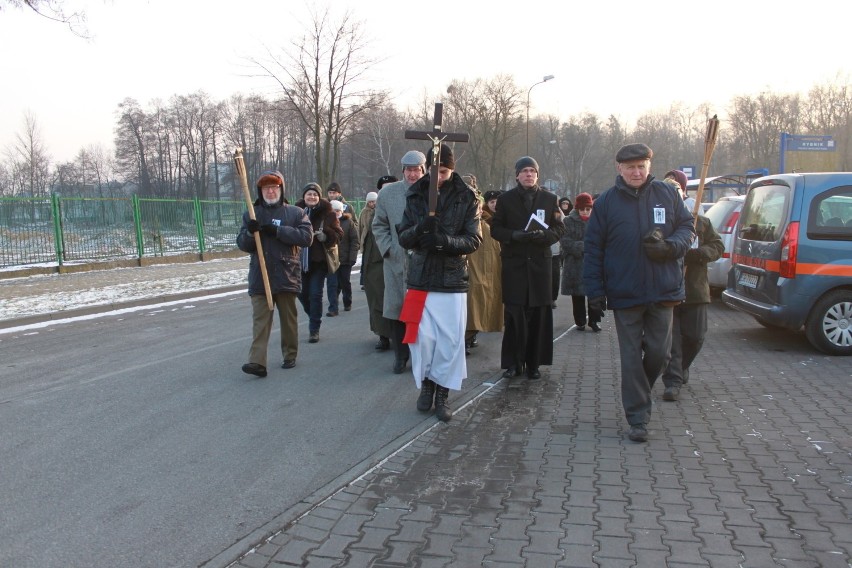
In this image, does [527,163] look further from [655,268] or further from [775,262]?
[775,262]

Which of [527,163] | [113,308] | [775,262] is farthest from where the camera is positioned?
[113,308]

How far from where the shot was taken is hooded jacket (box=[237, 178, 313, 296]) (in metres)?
6.75

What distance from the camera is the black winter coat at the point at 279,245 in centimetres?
675

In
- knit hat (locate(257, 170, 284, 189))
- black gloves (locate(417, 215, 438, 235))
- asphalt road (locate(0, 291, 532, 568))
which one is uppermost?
knit hat (locate(257, 170, 284, 189))

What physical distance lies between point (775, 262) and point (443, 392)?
14.8 ft

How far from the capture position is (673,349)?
596cm

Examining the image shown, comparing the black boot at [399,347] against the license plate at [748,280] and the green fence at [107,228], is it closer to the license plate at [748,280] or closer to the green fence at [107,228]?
the license plate at [748,280]

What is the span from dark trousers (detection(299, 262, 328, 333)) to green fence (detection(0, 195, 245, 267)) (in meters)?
11.6

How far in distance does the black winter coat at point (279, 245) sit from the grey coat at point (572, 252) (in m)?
4.14

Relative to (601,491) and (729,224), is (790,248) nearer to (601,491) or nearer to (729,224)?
(729,224)

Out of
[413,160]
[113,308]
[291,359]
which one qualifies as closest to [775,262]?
[413,160]

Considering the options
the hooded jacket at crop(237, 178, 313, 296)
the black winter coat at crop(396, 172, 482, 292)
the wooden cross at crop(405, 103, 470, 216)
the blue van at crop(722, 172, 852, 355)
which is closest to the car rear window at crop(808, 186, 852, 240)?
the blue van at crop(722, 172, 852, 355)

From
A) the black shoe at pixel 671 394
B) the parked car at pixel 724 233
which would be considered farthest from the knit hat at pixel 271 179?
the parked car at pixel 724 233

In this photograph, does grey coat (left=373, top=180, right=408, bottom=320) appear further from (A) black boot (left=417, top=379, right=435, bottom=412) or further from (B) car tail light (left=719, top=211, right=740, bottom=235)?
(B) car tail light (left=719, top=211, right=740, bottom=235)
